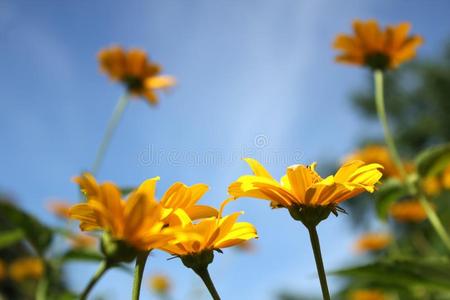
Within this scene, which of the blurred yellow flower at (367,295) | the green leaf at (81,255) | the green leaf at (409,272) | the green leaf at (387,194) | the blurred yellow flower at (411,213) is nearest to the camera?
the green leaf at (409,272)

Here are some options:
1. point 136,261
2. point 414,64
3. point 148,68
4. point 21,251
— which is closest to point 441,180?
point 148,68

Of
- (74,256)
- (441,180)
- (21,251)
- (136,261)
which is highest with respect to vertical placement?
(21,251)

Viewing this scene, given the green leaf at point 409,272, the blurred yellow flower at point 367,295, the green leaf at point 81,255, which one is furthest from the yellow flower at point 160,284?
the green leaf at point 409,272

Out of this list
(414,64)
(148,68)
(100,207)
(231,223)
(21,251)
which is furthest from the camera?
(414,64)

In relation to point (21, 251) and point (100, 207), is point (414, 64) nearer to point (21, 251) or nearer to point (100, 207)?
point (21, 251)

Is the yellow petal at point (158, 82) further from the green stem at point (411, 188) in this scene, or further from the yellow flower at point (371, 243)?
the yellow flower at point (371, 243)

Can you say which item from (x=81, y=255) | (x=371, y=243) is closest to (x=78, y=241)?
(x=81, y=255)

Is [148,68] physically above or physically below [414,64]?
below
